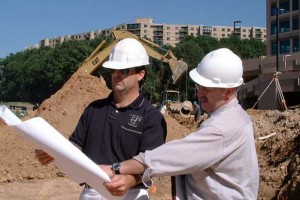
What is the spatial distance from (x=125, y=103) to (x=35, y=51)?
110956 mm

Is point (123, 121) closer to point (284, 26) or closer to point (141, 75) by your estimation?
point (141, 75)

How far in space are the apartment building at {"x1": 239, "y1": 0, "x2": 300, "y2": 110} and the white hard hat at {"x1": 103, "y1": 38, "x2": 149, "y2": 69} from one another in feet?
9.73

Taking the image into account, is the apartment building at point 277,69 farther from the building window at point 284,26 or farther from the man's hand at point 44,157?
the man's hand at point 44,157

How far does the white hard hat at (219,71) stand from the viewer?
2748 mm

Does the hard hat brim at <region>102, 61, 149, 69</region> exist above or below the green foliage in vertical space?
above

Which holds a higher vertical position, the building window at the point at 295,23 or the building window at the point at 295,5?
the building window at the point at 295,5

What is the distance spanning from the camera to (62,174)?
13.5 meters

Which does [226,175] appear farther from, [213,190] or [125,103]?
[125,103]

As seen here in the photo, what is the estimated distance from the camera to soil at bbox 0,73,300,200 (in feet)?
32.5

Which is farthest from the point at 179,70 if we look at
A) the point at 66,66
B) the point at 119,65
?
the point at 66,66

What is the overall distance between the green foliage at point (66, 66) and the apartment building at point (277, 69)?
7043 mm

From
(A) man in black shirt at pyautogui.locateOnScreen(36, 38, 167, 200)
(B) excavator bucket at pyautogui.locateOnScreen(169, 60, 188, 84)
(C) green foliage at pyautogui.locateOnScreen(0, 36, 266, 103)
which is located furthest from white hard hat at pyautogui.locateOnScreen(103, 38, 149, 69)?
(C) green foliage at pyautogui.locateOnScreen(0, 36, 266, 103)

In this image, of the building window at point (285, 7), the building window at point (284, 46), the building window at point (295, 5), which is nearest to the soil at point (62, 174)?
the building window at point (284, 46)

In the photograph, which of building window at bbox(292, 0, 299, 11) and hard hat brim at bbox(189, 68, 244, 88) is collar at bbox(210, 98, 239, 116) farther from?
building window at bbox(292, 0, 299, 11)
